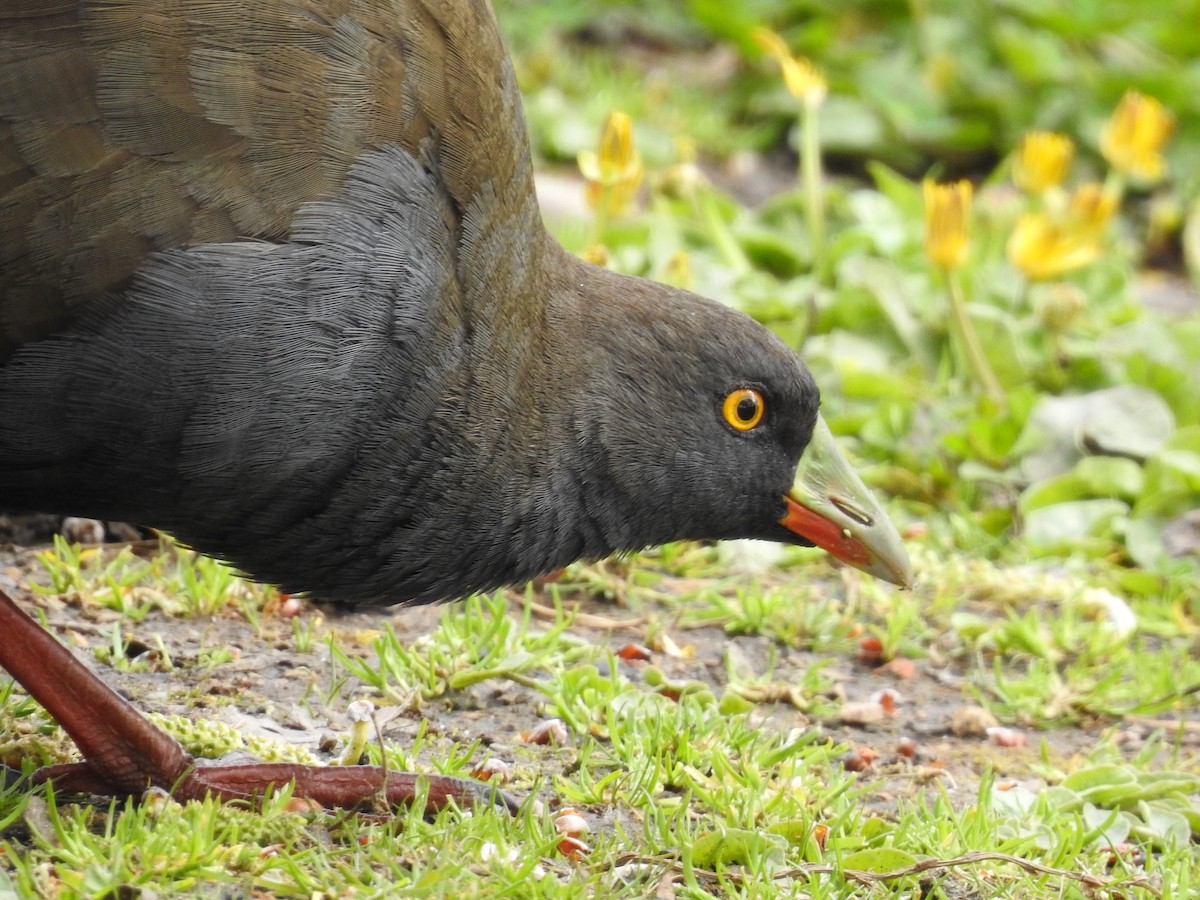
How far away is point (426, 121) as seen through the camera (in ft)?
11.3

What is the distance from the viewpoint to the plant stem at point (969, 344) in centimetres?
576

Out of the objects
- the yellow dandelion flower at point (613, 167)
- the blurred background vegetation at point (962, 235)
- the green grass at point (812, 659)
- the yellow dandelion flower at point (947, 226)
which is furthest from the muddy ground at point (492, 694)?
the yellow dandelion flower at point (613, 167)

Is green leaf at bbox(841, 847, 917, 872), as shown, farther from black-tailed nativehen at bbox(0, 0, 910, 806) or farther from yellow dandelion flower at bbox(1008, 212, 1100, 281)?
yellow dandelion flower at bbox(1008, 212, 1100, 281)

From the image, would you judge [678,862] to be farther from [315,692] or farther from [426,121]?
[426,121]

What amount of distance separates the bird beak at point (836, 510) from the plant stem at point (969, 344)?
6.16 feet

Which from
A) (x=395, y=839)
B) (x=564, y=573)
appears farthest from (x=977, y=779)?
(x=395, y=839)

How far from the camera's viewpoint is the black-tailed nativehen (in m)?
3.10

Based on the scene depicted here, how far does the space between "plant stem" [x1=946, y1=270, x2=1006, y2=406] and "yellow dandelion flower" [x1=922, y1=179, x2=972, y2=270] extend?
7cm

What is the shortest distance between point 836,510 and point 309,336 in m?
1.52

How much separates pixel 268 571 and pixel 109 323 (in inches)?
26.3

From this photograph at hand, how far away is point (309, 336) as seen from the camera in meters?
3.19

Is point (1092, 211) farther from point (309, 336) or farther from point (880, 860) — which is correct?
point (309, 336)

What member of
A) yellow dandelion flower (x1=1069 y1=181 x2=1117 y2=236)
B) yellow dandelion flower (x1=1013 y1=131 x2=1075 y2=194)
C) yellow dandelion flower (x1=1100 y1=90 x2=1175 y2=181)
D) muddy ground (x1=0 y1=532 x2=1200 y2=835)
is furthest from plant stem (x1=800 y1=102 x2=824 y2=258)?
muddy ground (x1=0 y1=532 x2=1200 y2=835)

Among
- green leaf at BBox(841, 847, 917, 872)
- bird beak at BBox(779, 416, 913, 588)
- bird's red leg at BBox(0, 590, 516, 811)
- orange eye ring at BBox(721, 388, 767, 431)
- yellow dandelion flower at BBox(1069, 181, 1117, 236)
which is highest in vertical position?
yellow dandelion flower at BBox(1069, 181, 1117, 236)
